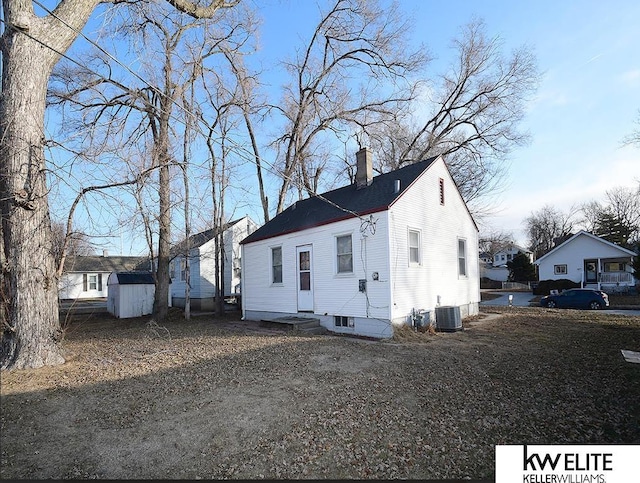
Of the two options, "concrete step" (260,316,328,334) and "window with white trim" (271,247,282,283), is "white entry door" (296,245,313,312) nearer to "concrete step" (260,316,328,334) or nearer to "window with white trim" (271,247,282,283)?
"concrete step" (260,316,328,334)

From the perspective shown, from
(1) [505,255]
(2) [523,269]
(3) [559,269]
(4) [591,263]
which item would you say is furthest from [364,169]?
(1) [505,255]

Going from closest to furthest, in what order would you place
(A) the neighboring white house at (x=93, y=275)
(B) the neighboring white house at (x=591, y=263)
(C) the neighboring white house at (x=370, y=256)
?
(C) the neighboring white house at (x=370, y=256) < (B) the neighboring white house at (x=591, y=263) < (A) the neighboring white house at (x=93, y=275)

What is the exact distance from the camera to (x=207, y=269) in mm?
23469

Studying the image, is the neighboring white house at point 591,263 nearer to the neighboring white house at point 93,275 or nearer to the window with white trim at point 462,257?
the window with white trim at point 462,257

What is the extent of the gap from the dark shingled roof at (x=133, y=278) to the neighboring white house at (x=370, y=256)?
7381mm

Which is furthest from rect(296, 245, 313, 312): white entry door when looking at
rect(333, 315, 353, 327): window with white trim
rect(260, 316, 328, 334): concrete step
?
rect(333, 315, 353, 327): window with white trim

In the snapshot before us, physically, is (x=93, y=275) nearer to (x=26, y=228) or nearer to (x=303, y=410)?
(x=26, y=228)

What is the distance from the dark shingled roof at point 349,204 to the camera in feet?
37.7

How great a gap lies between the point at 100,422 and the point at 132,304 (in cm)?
1676

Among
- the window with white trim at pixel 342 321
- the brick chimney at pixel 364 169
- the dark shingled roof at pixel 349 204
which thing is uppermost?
the brick chimney at pixel 364 169

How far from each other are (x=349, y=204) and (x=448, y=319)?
16.2 ft

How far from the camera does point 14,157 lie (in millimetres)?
6332

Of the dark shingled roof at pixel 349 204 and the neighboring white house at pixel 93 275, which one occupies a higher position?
the dark shingled roof at pixel 349 204

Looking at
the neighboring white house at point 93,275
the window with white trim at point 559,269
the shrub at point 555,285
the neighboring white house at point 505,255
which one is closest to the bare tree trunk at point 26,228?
the neighboring white house at point 93,275
